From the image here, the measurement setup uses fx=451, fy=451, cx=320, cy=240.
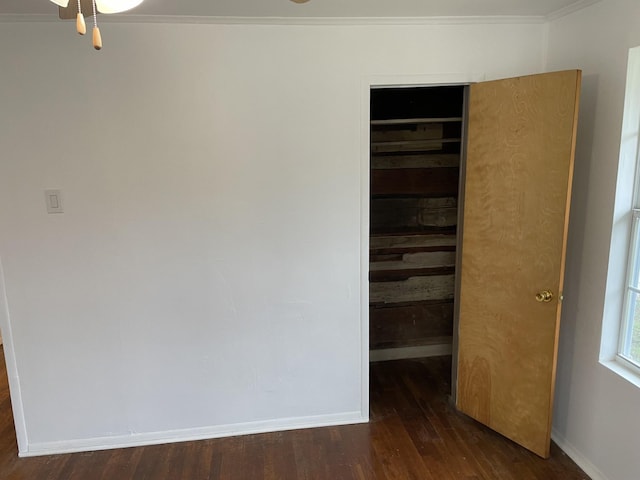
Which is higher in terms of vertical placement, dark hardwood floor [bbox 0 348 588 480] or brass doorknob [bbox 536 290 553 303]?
brass doorknob [bbox 536 290 553 303]

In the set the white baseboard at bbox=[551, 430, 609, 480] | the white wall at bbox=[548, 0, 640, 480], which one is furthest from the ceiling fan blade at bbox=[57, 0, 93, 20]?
the white baseboard at bbox=[551, 430, 609, 480]

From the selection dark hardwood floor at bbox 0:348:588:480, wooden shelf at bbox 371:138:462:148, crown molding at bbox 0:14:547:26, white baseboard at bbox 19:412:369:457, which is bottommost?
dark hardwood floor at bbox 0:348:588:480

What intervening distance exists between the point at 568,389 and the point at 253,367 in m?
1.75

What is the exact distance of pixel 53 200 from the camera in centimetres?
232

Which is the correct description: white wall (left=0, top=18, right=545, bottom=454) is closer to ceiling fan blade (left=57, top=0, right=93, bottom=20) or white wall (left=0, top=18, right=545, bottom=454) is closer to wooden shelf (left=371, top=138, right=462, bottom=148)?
wooden shelf (left=371, top=138, right=462, bottom=148)

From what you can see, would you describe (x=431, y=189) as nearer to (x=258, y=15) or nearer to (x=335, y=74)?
(x=335, y=74)

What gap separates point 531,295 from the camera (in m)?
2.31

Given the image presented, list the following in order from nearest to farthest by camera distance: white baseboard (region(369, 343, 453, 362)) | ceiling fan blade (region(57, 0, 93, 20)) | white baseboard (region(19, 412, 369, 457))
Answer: ceiling fan blade (region(57, 0, 93, 20)), white baseboard (region(19, 412, 369, 457)), white baseboard (region(369, 343, 453, 362))

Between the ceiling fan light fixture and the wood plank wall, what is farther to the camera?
the wood plank wall

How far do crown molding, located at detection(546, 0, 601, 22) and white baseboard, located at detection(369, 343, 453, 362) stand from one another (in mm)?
2433

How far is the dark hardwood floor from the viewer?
7.70 ft

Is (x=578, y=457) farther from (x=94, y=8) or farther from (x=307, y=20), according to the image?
(x=94, y=8)

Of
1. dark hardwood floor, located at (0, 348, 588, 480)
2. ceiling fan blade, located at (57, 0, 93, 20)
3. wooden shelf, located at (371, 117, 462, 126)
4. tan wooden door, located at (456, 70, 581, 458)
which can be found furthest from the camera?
wooden shelf, located at (371, 117, 462, 126)

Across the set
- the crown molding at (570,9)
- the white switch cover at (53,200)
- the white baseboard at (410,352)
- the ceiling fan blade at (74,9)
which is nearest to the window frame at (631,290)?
the crown molding at (570,9)
